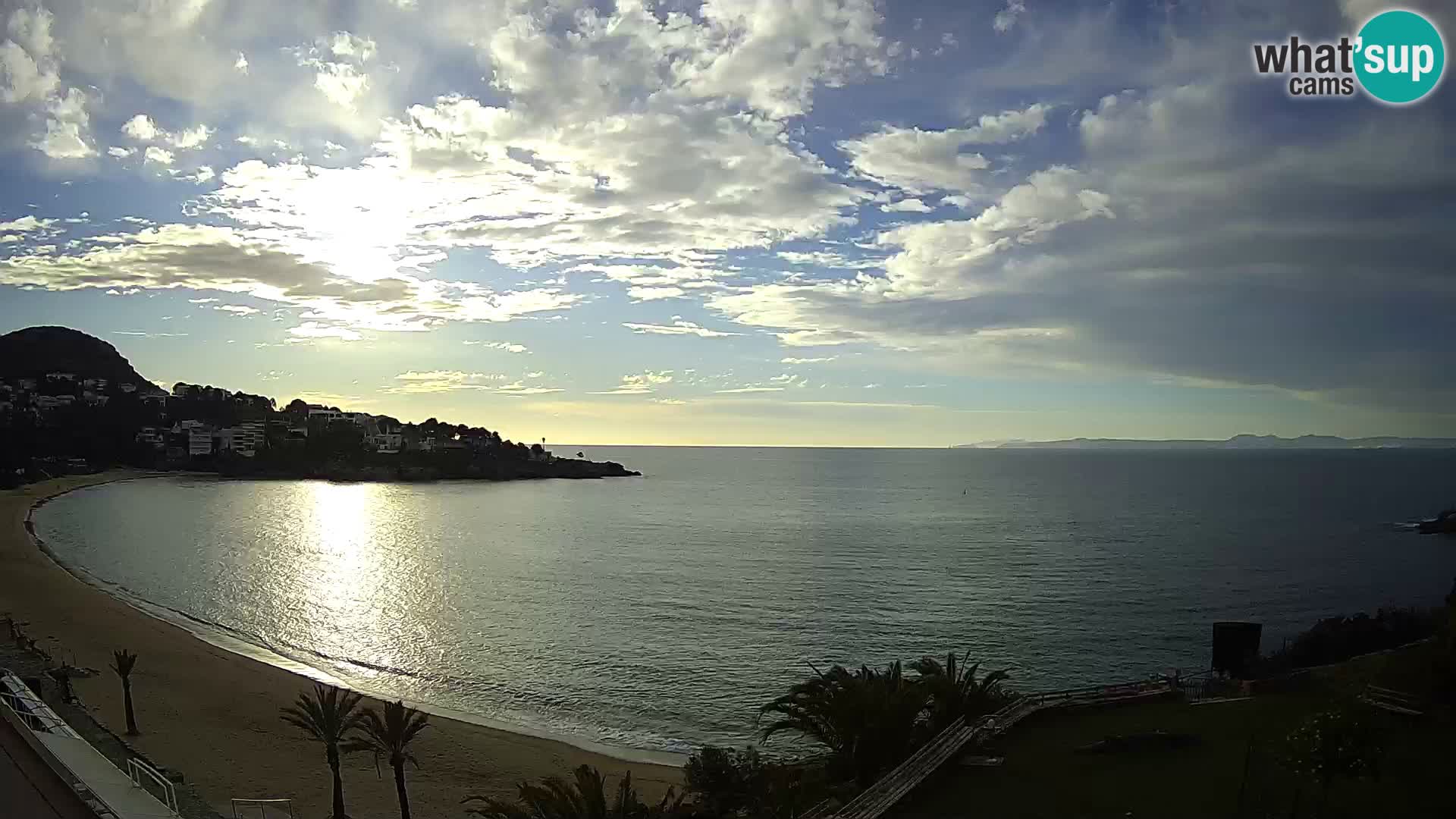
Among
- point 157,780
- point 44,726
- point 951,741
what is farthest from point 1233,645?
point 44,726

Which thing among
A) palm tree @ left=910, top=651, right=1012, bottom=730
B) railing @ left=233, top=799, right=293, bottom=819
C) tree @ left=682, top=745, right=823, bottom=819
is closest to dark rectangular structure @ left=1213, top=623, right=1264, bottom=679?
palm tree @ left=910, top=651, right=1012, bottom=730

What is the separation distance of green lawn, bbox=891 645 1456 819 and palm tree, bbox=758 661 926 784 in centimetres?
203

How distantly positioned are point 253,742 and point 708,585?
35.8 m

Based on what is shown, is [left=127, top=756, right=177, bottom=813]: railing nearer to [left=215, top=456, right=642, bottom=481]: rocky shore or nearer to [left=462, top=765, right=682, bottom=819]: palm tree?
[left=462, top=765, right=682, bottom=819]: palm tree

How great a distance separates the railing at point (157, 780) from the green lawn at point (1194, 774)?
1390 centimetres

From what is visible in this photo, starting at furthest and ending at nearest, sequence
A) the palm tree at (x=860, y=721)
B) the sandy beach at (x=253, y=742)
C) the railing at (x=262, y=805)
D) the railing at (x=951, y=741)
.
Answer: the sandy beach at (x=253, y=742), the railing at (x=262, y=805), the palm tree at (x=860, y=721), the railing at (x=951, y=741)

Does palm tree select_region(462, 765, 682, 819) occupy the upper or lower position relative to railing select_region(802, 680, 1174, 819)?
lower

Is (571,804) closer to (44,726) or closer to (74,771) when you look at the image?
(74,771)

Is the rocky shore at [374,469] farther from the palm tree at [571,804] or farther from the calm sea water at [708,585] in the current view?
the palm tree at [571,804]

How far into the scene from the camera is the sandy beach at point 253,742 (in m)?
26.4

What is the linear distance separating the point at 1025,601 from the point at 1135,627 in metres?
8.26

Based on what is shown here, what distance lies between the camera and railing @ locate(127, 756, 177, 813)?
17.5 metres

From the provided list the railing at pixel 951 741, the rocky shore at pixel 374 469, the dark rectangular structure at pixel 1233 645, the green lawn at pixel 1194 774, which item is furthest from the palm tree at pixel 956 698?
the rocky shore at pixel 374 469

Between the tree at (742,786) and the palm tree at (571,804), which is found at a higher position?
Answer: the palm tree at (571,804)
